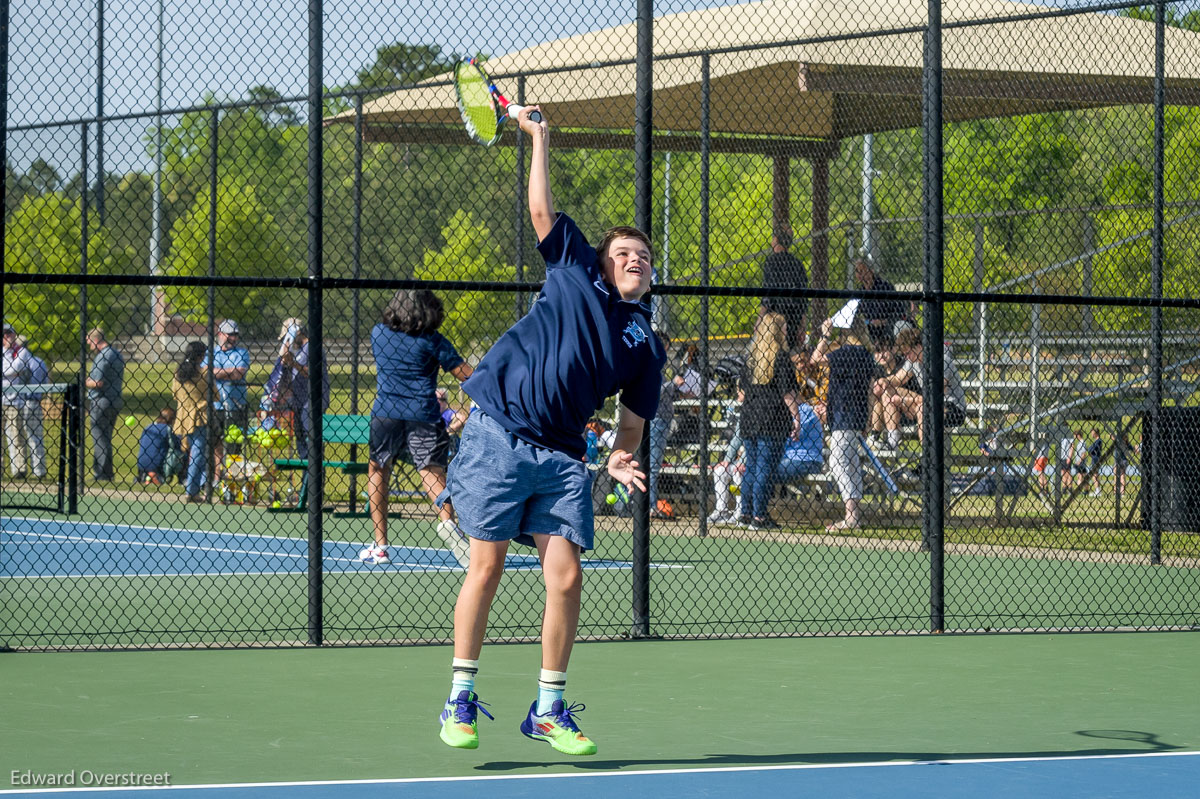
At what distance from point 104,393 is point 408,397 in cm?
743

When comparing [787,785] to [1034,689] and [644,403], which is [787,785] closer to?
[644,403]

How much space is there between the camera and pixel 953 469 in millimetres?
14906

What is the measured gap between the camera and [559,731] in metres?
5.45

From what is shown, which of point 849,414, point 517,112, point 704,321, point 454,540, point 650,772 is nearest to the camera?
point 650,772

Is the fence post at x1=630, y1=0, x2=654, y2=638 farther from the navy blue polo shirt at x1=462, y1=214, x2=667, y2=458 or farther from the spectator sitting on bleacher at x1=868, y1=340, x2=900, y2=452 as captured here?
the spectator sitting on bleacher at x1=868, y1=340, x2=900, y2=452

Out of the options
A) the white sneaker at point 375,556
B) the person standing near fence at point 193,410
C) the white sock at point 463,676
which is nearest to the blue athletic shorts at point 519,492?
the white sock at point 463,676

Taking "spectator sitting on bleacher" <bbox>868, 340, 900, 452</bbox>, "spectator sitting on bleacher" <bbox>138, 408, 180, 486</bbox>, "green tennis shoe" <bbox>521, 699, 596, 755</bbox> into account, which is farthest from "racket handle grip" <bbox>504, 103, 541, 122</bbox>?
"spectator sitting on bleacher" <bbox>138, 408, 180, 486</bbox>

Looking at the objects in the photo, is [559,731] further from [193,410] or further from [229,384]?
[193,410]

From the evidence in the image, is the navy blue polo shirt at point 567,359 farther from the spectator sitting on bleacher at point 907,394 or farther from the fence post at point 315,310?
the spectator sitting on bleacher at point 907,394

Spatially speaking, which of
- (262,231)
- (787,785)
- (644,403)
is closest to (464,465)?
(644,403)

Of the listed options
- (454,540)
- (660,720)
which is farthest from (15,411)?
(660,720)

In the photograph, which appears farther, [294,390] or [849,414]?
[294,390]

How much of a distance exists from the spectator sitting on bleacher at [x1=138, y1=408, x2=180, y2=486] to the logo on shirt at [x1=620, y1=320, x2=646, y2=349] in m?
12.4

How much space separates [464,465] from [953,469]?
989 cm
